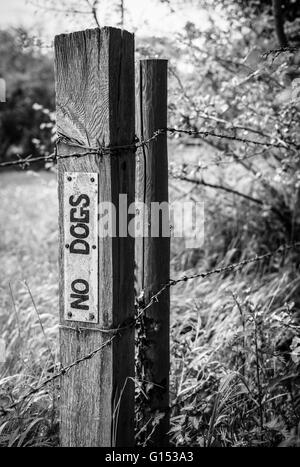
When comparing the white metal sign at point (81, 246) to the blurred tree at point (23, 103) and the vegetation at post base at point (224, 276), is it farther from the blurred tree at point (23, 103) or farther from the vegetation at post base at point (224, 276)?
the blurred tree at point (23, 103)

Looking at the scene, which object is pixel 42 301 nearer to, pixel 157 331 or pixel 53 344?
pixel 53 344

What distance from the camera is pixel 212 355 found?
292 cm

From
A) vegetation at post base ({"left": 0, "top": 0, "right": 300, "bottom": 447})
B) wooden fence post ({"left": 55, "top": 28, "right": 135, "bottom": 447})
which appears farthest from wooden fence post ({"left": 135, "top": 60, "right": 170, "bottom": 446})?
wooden fence post ({"left": 55, "top": 28, "right": 135, "bottom": 447})

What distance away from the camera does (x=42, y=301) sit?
172 inches

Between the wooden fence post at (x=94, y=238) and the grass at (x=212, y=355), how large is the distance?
35cm

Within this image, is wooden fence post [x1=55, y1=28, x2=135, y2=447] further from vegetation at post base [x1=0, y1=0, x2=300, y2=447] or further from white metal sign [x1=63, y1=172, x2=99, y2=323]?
vegetation at post base [x1=0, y1=0, x2=300, y2=447]

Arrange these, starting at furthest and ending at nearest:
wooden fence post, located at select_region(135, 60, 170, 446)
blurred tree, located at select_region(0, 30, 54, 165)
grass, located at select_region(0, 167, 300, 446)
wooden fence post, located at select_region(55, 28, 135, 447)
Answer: blurred tree, located at select_region(0, 30, 54, 165)
grass, located at select_region(0, 167, 300, 446)
wooden fence post, located at select_region(135, 60, 170, 446)
wooden fence post, located at select_region(55, 28, 135, 447)

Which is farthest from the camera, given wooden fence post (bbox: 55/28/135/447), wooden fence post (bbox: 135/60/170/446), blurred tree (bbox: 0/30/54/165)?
blurred tree (bbox: 0/30/54/165)

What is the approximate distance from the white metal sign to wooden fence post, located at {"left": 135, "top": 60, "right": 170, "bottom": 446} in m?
0.45

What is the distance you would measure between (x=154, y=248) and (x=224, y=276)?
2310 mm

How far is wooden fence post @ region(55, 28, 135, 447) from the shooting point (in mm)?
1854

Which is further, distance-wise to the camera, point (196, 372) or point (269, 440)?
point (196, 372)

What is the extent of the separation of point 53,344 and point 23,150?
62.2 ft
